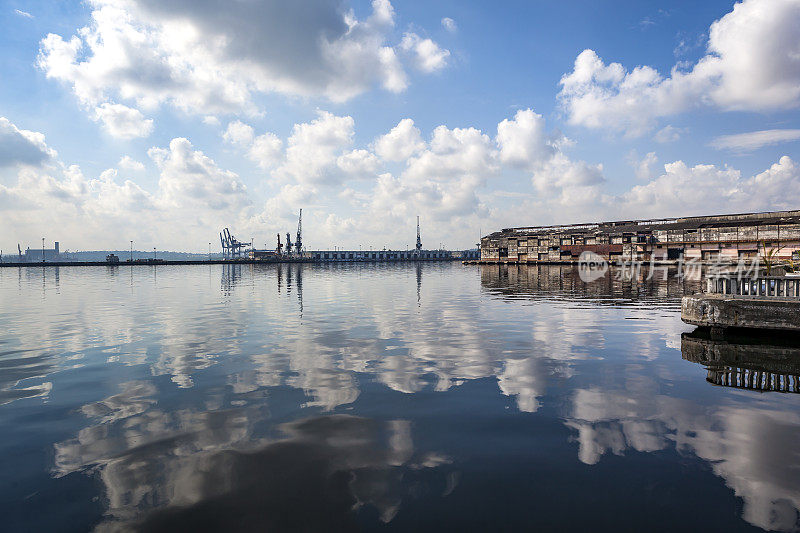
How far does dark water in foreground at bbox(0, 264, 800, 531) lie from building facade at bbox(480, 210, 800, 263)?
3520 inches

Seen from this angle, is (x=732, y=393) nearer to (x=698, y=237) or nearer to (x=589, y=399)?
(x=589, y=399)

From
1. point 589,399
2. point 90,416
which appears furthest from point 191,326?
point 589,399

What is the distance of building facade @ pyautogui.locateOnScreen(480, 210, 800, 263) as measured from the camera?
3821 inches

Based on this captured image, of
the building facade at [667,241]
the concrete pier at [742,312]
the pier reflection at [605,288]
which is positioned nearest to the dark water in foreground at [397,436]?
the concrete pier at [742,312]

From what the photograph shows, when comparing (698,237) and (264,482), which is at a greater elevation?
(698,237)

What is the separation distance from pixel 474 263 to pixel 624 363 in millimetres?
167988

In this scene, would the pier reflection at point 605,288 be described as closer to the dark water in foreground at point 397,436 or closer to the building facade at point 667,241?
the building facade at point 667,241

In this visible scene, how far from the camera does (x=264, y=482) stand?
22.7 feet

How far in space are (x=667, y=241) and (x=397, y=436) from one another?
133797 millimetres

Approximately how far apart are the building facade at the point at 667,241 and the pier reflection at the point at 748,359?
260 ft

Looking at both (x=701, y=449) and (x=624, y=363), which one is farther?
(x=624, y=363)

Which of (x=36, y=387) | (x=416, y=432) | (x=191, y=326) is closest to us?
(x=416, y=432)

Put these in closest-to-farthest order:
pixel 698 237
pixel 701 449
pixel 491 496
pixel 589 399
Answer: pixel 491 496, pixel 701 449, pixel 589 399, pixel 698 237

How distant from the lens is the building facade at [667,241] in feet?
318
